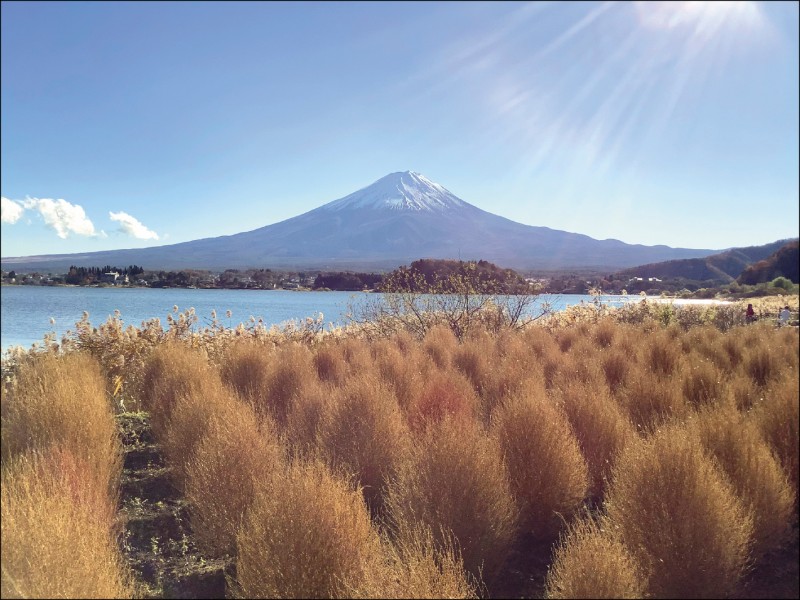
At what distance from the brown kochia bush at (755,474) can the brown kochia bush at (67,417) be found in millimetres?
3833

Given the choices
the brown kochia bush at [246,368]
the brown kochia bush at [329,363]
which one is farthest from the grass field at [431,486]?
the brown kochia bush at [329,363]

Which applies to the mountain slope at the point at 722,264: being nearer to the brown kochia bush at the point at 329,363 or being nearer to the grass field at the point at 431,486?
the grass field at the point at 431,486

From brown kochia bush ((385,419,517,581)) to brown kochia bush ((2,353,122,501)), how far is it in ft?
6.44

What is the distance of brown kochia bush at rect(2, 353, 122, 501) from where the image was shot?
2.99m

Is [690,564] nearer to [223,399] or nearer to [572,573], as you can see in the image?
[572,573]

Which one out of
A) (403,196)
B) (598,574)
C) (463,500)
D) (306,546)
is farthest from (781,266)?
(403,196)

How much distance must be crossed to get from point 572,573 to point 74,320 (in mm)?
6045

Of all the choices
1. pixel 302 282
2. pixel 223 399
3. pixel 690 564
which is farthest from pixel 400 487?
pixel 302 282

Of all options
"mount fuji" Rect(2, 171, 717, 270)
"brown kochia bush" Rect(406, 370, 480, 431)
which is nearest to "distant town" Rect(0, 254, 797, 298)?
"brown kochia bush" Rect(406, 370, 480, 431)

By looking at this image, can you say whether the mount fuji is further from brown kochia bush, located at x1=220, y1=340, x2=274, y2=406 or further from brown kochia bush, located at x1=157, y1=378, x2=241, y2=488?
brown kochia bush, located at x1=157, y1=378, x2=241, y2=488

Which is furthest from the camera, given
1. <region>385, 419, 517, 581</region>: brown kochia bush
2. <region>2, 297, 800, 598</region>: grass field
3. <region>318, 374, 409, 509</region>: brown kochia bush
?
<region>318, 374, 409, 509</region>: brown kochia bush

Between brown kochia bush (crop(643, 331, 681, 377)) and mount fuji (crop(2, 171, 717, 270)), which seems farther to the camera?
mount fuji (crop(2, 171, 717, 270))

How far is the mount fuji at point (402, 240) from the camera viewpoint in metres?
20.2

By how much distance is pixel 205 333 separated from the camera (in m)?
8.71
